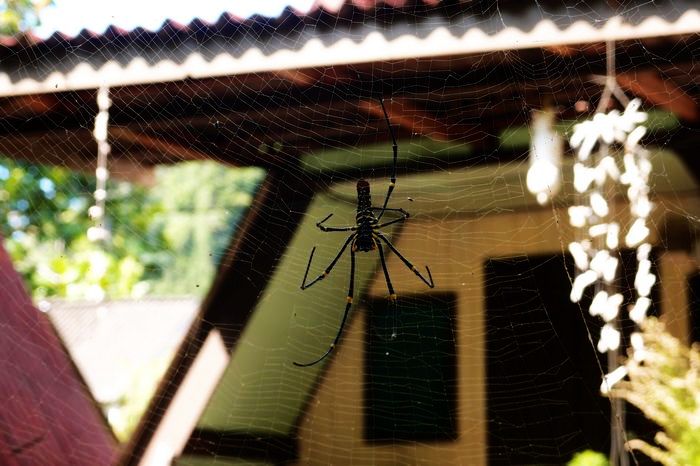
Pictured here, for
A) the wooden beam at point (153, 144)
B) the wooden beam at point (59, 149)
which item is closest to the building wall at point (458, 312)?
the wooden beam at point (153, 144)

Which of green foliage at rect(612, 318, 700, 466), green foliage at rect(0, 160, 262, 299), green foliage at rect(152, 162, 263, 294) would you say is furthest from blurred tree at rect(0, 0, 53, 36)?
green foliage at rect(152, 162, 263, 294)

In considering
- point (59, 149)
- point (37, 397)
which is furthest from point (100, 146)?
point (37, 397)

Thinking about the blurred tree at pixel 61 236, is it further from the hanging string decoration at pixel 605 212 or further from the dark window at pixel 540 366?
the hanging string decoration at pixel 605 212

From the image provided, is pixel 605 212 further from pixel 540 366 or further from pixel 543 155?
pixel 540 366

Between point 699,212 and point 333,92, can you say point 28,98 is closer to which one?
point 333,92

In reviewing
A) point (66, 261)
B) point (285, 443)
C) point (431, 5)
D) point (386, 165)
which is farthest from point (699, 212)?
point (66, 261)

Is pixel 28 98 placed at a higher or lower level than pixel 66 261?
lower

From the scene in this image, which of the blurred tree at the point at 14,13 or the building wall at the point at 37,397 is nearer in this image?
the building wall at the point at 37,397
